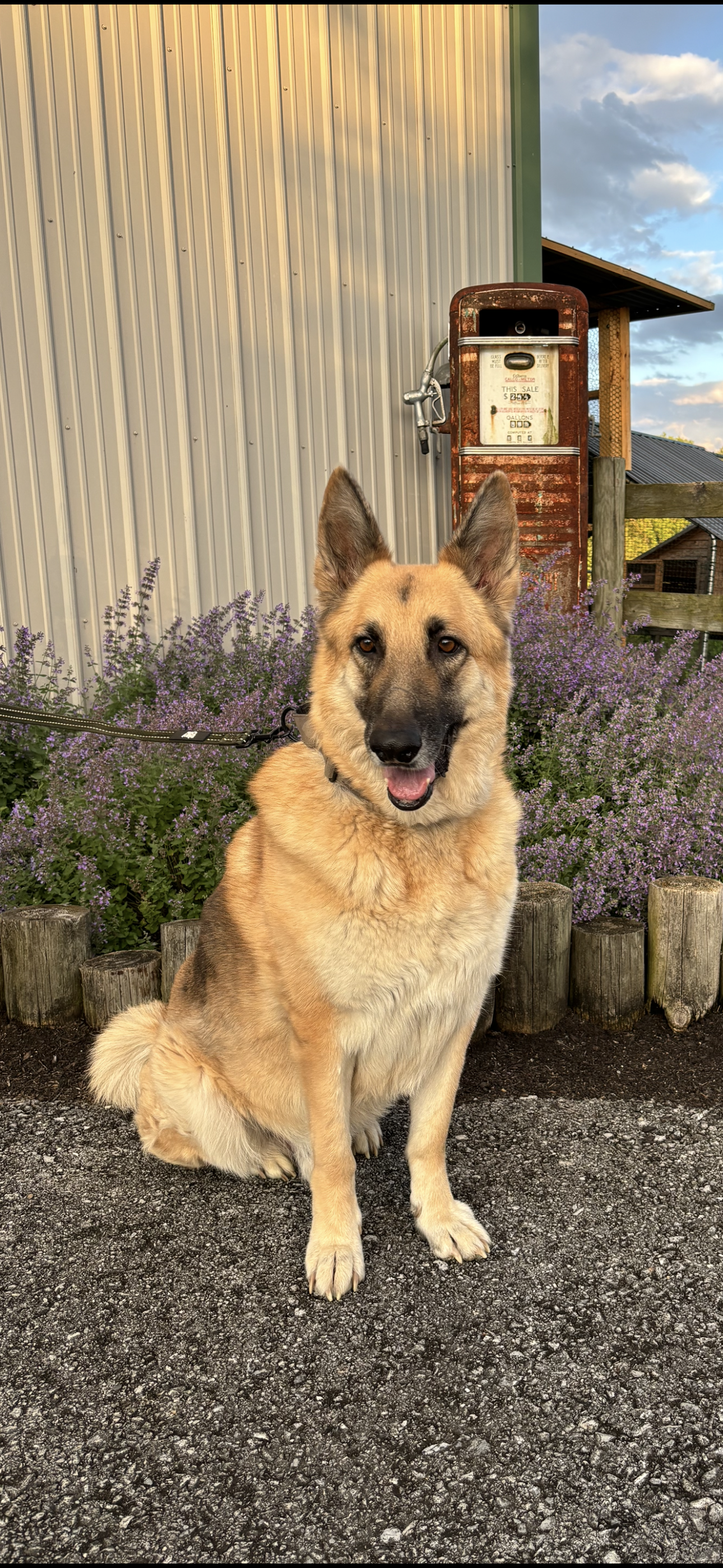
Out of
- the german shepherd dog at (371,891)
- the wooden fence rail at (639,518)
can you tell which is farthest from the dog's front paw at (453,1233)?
the wooden fence rail at (639,518)

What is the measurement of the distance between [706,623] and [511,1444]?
6563 millimetres

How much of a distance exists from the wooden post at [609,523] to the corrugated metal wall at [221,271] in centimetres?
134

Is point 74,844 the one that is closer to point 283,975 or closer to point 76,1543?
point 283,975

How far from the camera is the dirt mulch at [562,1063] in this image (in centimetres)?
300

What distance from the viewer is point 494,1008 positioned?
3320 mm

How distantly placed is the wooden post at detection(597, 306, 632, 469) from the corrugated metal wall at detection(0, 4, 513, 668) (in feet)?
17.3

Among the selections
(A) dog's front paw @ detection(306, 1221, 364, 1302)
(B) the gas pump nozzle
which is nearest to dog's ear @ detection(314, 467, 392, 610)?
(A) dog's front paw @ detection(306, 1221, 364, 1302)

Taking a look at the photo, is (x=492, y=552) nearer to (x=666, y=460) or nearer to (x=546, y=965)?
(x=546, y=965)

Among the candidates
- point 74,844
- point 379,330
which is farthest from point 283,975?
point 379,330

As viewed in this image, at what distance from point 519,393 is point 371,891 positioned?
5.60 metres

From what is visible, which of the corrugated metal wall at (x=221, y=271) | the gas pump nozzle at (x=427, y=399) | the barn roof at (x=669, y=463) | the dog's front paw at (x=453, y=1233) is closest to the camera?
the dog's front paw at (x=453, y=1233)

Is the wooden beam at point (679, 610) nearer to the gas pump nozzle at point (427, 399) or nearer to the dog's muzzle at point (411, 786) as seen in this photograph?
the gas pump nozzle at point (427, 399)

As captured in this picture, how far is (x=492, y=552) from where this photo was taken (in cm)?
236

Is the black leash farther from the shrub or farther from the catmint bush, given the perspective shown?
the shrub
